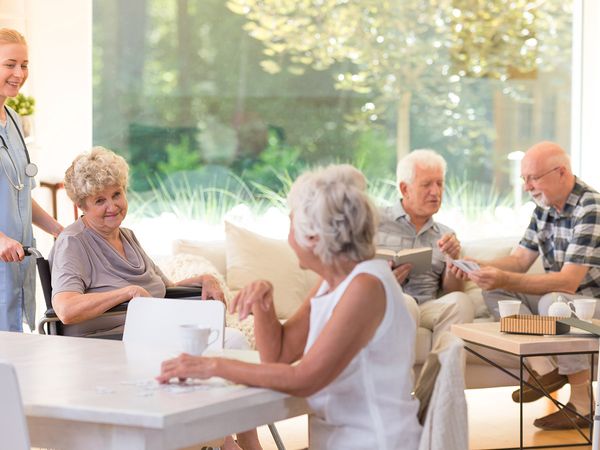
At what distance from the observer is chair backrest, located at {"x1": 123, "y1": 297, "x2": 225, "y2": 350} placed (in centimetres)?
260

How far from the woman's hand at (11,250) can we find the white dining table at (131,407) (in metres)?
1.08

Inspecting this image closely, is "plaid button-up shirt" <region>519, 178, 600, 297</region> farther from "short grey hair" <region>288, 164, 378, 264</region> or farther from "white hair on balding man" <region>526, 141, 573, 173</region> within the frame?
"short grey hair" <region>288, 164, 378, 264</region>

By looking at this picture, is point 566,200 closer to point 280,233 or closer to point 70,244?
point 280,233

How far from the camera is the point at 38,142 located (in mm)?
5488

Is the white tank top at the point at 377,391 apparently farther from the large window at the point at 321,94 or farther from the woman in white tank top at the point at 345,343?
the large window at the point at 321,94

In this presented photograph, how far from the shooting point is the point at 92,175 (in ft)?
11.0

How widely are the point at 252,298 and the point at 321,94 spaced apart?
4.09 m

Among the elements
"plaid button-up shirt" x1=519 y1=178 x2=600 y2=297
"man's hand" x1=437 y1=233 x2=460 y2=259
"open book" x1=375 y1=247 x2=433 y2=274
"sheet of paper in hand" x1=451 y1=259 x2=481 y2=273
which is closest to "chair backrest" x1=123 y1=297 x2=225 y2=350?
"open book" x1=375 y1=247 x2=433 y2=274

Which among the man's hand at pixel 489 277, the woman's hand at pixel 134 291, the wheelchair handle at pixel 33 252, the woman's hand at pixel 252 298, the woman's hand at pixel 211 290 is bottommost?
the man's hand at pixel 489 277

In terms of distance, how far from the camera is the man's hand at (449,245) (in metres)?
4.46

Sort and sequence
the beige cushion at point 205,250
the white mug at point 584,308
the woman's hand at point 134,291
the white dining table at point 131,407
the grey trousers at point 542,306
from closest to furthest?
the white dining table at point 131,407
the woman's hand at point 134,291
the white mug at point 584,308
the grey trousers at point 542,306
the beige cushion at point 205,250

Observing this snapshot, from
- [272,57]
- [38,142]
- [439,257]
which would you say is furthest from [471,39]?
[38,142]

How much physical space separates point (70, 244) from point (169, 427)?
166cm

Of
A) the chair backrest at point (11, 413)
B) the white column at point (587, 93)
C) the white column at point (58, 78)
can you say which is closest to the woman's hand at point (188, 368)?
the chair backrest at point (11, 413)
